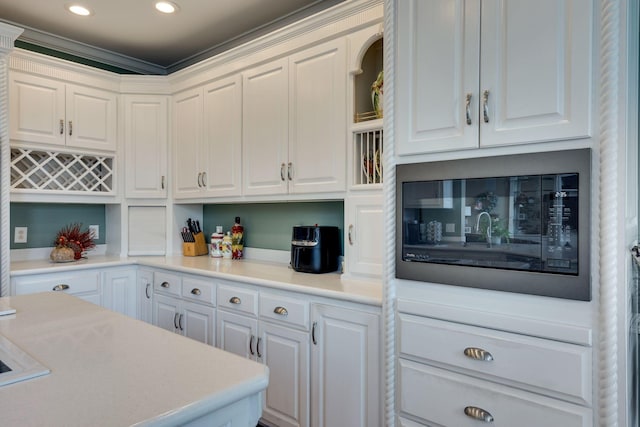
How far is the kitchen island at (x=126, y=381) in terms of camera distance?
79 cm

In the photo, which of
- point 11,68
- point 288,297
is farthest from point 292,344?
point 11,68

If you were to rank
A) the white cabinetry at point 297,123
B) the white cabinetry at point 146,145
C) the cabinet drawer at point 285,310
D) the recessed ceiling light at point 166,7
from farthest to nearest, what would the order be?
the white cabinetry at point 146,145 → the recessed ceiling light at point 166,7 → the white cabinetry at point 297,123 → the cabinet drawer at point 285,310

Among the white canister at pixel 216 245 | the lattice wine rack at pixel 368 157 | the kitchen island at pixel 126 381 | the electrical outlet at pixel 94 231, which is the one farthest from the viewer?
the electrical outlet at pixel 94 231

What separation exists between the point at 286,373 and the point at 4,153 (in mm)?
2226

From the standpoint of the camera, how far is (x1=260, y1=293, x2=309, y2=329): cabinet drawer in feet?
6.91

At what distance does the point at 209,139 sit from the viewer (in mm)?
3164

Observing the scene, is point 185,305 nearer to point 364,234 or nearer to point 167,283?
point 167,283

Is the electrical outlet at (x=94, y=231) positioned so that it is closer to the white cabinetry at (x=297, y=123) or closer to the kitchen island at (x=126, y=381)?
the white cabinetry at (x=297, y=123)

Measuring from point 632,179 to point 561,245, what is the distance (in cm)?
32

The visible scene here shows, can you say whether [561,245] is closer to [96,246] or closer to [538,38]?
[538,38]

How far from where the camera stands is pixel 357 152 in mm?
2309

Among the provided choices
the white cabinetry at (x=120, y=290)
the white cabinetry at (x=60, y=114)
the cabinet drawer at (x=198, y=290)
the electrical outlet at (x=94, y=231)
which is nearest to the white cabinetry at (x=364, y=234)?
the cabinet drawer at (x=198, y=290)

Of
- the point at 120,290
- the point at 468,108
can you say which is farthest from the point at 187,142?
the point at 468,108

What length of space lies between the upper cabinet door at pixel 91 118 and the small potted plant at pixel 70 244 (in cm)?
70
